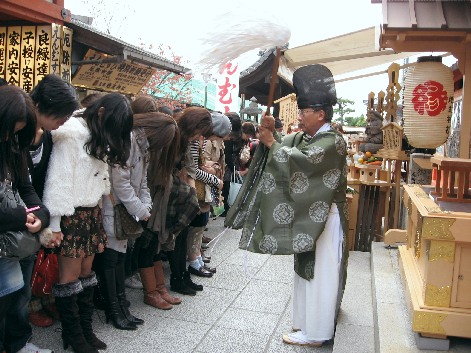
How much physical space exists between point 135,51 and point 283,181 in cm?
579

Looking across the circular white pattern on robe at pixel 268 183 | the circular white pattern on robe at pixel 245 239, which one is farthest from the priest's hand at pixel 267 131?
the circular white pattern on robe at pixel 245 239

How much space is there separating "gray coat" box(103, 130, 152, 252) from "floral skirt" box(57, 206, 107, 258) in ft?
0.96

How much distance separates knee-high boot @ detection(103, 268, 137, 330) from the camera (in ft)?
14.0

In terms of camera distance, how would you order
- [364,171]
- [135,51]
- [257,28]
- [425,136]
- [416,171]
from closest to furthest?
[257,28] → [425,136] → [416,171] → [364,171] → [135,51]

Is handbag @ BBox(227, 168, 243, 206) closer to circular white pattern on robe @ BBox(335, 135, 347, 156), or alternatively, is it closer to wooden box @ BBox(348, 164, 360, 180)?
wooden box @ BBox(348, 164, 360, 180)

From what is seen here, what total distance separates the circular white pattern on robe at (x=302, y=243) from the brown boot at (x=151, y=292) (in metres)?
1.72

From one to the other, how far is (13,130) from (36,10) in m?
4.88

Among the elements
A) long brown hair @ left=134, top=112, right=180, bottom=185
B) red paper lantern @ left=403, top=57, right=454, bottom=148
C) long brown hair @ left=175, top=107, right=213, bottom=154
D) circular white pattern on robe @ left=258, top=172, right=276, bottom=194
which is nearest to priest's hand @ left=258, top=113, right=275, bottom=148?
circular white pattern on robe @ left=258, top=172, right=276, bottom=194

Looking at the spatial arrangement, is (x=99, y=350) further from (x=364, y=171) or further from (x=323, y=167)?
(x=364, y=171)

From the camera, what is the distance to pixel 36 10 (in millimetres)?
6953

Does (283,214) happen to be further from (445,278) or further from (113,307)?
(113,307)

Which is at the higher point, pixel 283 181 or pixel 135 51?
pixel 135 51

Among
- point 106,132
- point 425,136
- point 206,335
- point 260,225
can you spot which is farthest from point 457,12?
point 206,335

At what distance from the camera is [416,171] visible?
22.7 feet
